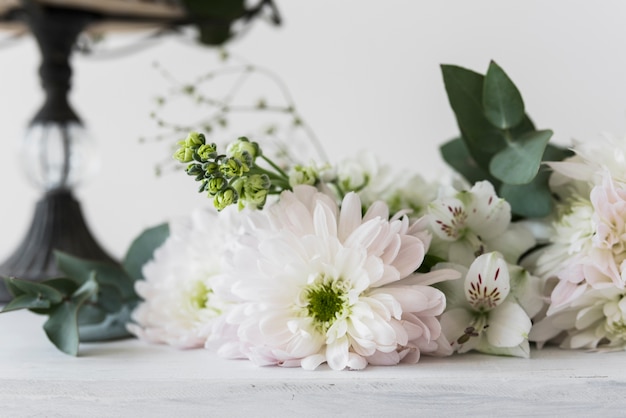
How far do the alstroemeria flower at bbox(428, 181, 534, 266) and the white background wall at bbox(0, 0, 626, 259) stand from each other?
56 cm

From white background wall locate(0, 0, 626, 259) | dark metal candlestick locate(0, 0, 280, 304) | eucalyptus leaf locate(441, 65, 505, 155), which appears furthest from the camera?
white background wall locate(0, 0, 626, 259)

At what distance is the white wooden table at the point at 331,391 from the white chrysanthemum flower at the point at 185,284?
77mm

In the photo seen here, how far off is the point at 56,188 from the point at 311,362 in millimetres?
420

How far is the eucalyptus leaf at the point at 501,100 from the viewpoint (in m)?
0.42

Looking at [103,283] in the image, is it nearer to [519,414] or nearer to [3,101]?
[519,414]

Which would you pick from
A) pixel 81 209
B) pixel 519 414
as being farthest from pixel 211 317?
pixel 81 209

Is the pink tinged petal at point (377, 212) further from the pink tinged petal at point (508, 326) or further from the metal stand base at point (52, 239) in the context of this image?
the metal stand base at point (52, 239)

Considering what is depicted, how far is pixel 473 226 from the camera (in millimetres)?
424

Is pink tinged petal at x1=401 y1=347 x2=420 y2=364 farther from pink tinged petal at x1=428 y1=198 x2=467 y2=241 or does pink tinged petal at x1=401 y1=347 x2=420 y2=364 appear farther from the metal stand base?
the metal stand base

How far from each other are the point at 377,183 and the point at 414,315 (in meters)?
0.16

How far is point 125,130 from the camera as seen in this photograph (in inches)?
41.4

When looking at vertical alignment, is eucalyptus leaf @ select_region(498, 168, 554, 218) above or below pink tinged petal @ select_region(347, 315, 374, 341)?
above

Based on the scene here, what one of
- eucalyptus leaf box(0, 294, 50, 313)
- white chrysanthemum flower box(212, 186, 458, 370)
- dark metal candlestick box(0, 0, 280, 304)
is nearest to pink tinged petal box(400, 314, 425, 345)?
white chrysanthemum flower box(212, 186, 458, 370)

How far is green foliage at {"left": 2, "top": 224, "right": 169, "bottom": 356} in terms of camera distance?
430mm
